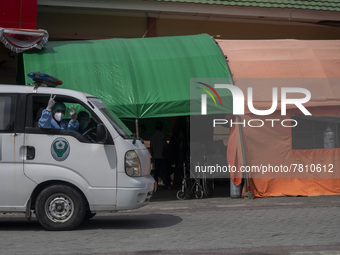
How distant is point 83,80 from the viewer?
1584 centimetres

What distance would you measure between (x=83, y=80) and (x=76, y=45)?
158cm

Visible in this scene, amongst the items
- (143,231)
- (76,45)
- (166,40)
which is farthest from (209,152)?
(143,231)

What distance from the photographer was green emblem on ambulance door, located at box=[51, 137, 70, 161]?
10.2 meters

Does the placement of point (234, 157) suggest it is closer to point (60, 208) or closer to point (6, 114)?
point (60, 208)

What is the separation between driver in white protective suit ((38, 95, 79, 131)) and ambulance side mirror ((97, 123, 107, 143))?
567 millimetres

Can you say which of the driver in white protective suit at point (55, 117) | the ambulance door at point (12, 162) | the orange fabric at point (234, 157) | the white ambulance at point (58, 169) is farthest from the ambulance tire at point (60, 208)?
the orange fabric at point (234, 157)

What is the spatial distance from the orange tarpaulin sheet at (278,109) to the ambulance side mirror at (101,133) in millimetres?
6311

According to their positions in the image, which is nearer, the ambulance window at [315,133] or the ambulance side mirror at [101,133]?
the ambulance side mirror at [101,133]

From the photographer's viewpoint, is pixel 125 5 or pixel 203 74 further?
pixel 125 5

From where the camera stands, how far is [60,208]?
10164 millimetres

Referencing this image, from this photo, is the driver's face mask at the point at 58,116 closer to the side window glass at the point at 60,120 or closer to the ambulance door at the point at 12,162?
the side window glass at the point at 60,120

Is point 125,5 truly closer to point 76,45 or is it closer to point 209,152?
point 76,45

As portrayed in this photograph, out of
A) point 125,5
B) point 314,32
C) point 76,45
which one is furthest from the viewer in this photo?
point 314,32

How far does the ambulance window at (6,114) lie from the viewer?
1030 cm
